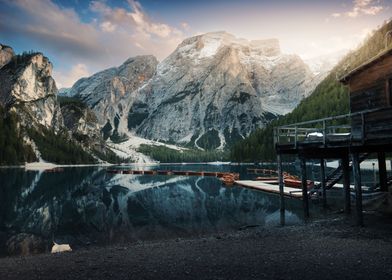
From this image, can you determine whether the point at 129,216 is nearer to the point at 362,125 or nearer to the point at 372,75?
the point at 362,125

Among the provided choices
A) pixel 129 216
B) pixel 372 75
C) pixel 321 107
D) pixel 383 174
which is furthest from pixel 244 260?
pixel 321 107

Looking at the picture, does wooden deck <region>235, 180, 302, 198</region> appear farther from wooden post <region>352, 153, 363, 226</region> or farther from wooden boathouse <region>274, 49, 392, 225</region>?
wooden post <region>352, 153, 363, 226</region>

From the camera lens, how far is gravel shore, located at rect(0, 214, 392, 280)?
13.5 m

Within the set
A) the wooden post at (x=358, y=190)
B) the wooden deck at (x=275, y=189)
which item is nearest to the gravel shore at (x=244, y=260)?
the wooden post at (x=358, y=190)

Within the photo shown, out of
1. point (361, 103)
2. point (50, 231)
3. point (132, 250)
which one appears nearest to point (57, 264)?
point (132, 250)

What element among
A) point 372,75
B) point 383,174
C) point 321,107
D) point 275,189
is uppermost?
point 321,107

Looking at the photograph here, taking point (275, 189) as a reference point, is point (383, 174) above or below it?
above

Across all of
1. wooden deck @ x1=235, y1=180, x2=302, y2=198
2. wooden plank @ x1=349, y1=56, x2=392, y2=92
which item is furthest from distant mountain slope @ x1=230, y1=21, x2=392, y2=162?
wooden plank @ x1=349, y1=56, x2=392, y2=92

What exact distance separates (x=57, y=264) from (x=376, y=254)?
1406cm

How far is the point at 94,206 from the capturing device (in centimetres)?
4931

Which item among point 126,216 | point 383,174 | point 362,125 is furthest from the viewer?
point 126,216

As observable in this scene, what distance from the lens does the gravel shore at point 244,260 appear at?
1345 cm

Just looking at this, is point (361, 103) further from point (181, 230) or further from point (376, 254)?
point (181, 230)

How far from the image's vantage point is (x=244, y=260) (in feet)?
50.9
